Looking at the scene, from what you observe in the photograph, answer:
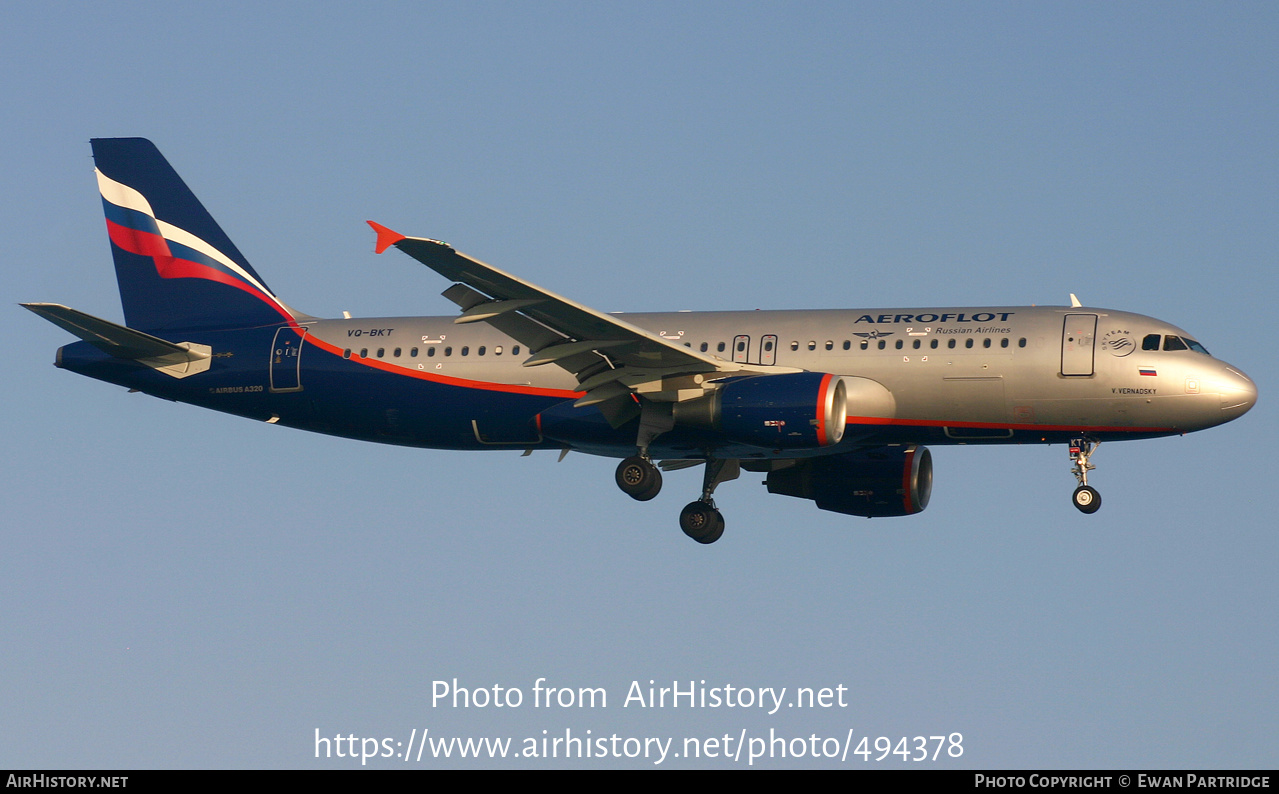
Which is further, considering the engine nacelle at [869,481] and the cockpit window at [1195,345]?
the engine nacelle at [869,481]

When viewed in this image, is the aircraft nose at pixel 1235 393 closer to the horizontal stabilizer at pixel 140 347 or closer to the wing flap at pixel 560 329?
the wing flap at pixel 560 329

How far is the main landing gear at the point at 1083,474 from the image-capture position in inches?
1464

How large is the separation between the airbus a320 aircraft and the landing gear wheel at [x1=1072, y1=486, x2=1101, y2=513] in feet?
0.17

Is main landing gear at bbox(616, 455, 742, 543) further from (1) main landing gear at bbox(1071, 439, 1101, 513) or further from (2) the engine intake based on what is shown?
(1) main landing gear at bbox(1071, 439, 1101, 513)

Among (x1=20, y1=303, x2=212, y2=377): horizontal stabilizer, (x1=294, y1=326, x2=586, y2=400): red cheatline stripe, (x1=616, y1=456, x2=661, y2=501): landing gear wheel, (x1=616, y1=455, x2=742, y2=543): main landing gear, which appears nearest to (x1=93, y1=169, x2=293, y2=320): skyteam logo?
(x1=20, y1=303, x2=212, y2=377): horizontal stabilizer

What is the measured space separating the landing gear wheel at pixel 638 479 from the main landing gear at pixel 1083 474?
9.71m

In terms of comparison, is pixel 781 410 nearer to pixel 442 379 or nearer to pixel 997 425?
pixel 997 425

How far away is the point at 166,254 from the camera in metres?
44.4

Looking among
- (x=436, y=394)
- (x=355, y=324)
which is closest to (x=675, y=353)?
(x=436, y=394)

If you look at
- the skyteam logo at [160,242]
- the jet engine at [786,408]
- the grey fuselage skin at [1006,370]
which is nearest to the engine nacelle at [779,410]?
the jet engine at [786,408]

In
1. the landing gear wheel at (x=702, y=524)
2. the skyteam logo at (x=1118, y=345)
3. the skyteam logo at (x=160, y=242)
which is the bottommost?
the landing gear wheel at (x=702, y=524)

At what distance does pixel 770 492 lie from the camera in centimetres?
4372

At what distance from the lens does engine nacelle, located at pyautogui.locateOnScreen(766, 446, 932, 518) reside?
139 ft

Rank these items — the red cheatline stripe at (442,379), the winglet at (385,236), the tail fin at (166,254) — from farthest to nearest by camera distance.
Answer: the tail fin at (166,254) < the red cheatline stripe at (442,379) < the winglet at (385,236)
